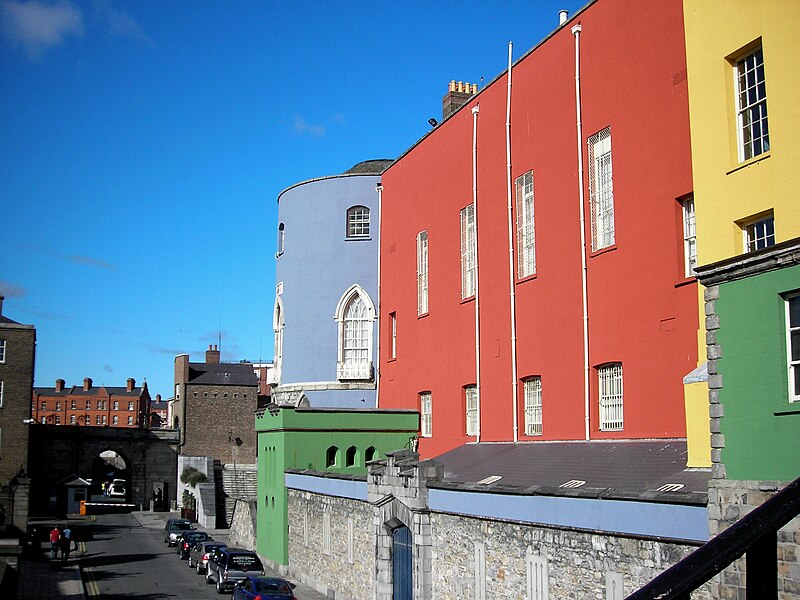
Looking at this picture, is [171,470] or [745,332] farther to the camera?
[171,470]

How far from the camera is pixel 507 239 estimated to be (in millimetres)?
23750

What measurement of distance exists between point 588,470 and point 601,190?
6.57 metres

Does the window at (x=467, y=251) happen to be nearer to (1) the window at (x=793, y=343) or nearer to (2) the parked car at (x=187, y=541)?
(1) the window at (x=793, y=343)

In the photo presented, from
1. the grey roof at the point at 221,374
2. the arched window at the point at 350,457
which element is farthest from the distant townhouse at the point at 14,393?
the arched window at the point at 350,457

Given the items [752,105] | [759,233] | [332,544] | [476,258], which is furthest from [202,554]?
[752,105]

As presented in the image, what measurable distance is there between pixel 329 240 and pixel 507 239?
12669mm

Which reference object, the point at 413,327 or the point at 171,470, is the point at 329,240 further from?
the point at 171,470

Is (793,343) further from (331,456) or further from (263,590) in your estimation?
(331,456)

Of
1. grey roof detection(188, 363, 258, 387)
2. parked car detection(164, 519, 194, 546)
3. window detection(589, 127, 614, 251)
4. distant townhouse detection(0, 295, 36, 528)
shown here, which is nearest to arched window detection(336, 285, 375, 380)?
parked car detection(164, 519, 194, 546)

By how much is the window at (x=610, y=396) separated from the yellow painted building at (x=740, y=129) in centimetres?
451

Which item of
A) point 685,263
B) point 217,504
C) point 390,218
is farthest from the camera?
point 217,504

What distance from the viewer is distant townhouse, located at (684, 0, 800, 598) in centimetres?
1029

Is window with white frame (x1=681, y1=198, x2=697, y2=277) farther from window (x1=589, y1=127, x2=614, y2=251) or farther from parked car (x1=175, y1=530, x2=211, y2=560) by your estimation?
parked car (x1=175, y1=530, x2=211, y2=560)

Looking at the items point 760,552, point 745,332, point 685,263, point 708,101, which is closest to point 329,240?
point 685,263
